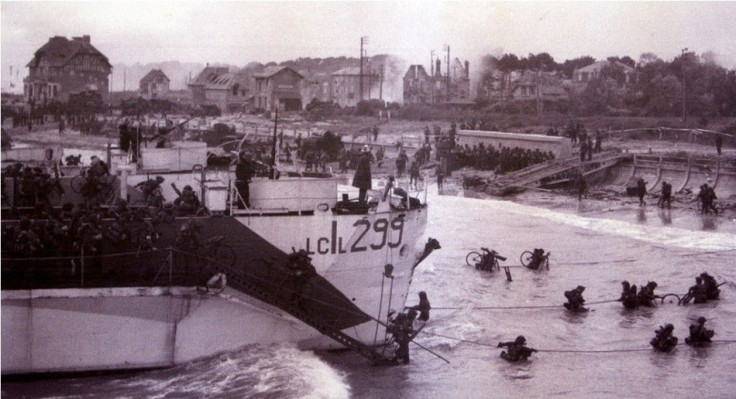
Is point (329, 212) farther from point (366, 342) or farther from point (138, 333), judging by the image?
point (138, 333)

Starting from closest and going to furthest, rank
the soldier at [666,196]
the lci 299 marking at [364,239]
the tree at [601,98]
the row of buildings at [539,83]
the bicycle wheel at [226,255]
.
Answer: the bicycle wheel at [226,255], the lci 299 marking at [364,239], the soldier at [666,196], the tree at [601,98], the row of buildings at [539,83]

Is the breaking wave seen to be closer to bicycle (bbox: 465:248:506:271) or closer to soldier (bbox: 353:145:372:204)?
bicycle (bbox: 465:248:506:271)

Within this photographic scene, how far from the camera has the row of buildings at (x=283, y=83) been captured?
3004 inches

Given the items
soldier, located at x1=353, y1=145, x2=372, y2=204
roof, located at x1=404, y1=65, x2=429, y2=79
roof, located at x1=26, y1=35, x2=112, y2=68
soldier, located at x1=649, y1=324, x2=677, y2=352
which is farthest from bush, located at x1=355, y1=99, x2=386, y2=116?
soldier, located at x1=353, y1=145, x2=372, y2=204

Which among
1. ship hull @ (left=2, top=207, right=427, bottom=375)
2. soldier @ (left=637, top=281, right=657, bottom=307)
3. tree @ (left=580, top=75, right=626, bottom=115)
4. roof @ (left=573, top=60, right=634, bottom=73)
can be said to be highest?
roof @ (left=573, top=60, right=634, bottom=73)

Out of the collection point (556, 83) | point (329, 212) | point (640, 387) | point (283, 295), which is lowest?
point (640, 387)

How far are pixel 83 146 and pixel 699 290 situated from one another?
57.8 m

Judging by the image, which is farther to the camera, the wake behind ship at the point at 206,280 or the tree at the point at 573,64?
the tree at the point at 573,64

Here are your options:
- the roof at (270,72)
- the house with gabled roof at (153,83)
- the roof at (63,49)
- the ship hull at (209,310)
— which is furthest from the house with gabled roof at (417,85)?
the ship hull at (209,310)

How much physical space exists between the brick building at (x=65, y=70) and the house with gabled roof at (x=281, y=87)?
1511 centimetres

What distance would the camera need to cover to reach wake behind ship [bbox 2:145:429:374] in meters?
15.8

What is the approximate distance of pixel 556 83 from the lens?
8650cm

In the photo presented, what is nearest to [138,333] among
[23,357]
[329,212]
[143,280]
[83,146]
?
[143,280]

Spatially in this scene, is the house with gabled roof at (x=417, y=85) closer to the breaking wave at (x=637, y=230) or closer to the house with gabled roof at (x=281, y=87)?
the house with gabled roof at (x=281, y=87)
